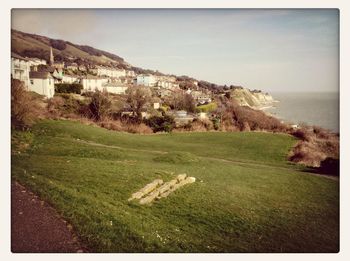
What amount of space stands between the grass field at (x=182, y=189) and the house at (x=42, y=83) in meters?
0.86

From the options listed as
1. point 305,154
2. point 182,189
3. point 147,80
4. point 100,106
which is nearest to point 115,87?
point 100,106

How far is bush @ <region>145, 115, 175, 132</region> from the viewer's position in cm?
959

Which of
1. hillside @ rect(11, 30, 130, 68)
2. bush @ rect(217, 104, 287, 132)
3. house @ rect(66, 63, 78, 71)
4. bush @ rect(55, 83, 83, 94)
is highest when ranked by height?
hillside @ rect(11, 30, 130, 68)

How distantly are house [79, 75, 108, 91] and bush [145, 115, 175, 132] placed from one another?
1.75 m

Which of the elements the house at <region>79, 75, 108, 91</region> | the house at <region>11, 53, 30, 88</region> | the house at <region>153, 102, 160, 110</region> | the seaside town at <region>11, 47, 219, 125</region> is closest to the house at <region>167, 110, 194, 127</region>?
the seaside town at <region>11, 47, 219, 125</region>

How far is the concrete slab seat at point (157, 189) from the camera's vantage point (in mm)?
7609

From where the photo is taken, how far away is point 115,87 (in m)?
9.49

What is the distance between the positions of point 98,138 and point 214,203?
3.90 meters

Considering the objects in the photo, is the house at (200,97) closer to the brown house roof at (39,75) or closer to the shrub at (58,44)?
the shrub at (58,44)

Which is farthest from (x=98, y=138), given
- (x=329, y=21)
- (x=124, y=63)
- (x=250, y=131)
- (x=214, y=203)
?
(x=329, y=21)

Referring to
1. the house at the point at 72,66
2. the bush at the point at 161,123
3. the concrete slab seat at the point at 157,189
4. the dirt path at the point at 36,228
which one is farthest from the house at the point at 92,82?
the concrete slab seat at the point at 157,189

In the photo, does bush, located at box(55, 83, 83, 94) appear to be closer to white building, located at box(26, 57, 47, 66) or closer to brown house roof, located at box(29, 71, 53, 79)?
brown house roof, located at box(29, 71, 53, 79)

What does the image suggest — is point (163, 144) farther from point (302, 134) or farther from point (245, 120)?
point (302, 134)

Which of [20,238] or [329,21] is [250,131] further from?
[20,238]
